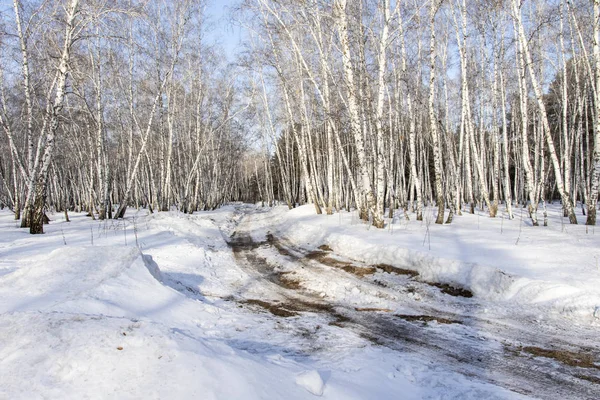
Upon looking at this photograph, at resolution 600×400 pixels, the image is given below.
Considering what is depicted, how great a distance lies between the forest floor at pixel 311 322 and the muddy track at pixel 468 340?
0.02m

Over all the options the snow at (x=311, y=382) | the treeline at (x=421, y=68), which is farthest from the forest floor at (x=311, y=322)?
the treeline at (x=421, y=68)

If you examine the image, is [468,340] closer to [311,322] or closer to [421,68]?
[311,322]

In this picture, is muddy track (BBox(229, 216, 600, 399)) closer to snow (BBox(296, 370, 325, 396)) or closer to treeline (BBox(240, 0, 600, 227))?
snow (BBox(296, 370, 325, 396))

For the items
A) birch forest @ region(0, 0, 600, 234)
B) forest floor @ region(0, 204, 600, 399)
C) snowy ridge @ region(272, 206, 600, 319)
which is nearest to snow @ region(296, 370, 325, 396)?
forest floor @ region(0, 204, 600, 399)

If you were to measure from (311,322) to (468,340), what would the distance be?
207 centimetres

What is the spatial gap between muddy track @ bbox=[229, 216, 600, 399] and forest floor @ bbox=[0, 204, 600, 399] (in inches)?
0.9

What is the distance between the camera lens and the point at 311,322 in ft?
16.6

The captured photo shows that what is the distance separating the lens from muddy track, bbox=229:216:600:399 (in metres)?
3.49

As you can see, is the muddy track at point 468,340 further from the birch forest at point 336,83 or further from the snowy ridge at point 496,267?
the birch forest at point 336,83

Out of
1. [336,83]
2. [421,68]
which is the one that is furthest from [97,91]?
[421,68]

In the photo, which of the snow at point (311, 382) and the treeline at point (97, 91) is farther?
the treeline at point (97, 91)

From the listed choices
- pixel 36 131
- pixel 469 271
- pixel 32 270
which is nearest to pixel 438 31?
pixel 469 271

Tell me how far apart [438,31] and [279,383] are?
70.8 feet

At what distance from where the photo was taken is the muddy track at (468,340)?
3.49 metres
